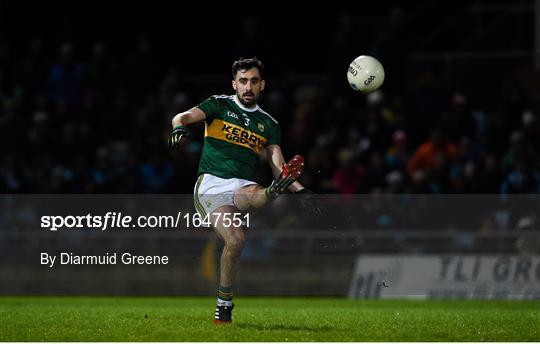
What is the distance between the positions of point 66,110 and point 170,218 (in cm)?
482

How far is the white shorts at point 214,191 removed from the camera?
40.7 ft

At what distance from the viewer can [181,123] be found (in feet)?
38.4

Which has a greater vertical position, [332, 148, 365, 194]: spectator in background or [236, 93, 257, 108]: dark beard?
[236, 93, 257, 108]: dark beard

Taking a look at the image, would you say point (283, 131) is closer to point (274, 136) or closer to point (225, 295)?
point (274, 136)

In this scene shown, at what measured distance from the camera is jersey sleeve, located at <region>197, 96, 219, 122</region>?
12461 mm

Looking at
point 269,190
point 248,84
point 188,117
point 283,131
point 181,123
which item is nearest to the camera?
point 181,123

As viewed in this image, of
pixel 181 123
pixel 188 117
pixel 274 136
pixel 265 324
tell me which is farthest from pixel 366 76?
pixel 265 324

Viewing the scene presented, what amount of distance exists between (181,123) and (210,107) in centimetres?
90

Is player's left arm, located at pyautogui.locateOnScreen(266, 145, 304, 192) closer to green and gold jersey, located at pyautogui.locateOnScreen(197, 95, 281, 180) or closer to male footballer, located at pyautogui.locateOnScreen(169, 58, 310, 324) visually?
male footballer, located at pyautogui.locateOnScreen(169, 58, 310, 324)

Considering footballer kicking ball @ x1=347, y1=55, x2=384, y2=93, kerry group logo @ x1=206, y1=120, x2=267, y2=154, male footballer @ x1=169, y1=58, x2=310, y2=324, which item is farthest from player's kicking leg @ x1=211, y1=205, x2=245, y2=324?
footballer kicking ball @ x1=347, y1=55, x2=384, y2=93

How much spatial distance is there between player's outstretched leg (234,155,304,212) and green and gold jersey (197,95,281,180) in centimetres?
28

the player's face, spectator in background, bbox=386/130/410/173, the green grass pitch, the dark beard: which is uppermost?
the player's face

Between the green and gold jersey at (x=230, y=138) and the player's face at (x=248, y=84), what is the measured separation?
0.15 metres

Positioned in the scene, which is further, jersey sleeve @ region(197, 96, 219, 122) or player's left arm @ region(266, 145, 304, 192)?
player's left arm @ region(266, 145, 304, 192)
